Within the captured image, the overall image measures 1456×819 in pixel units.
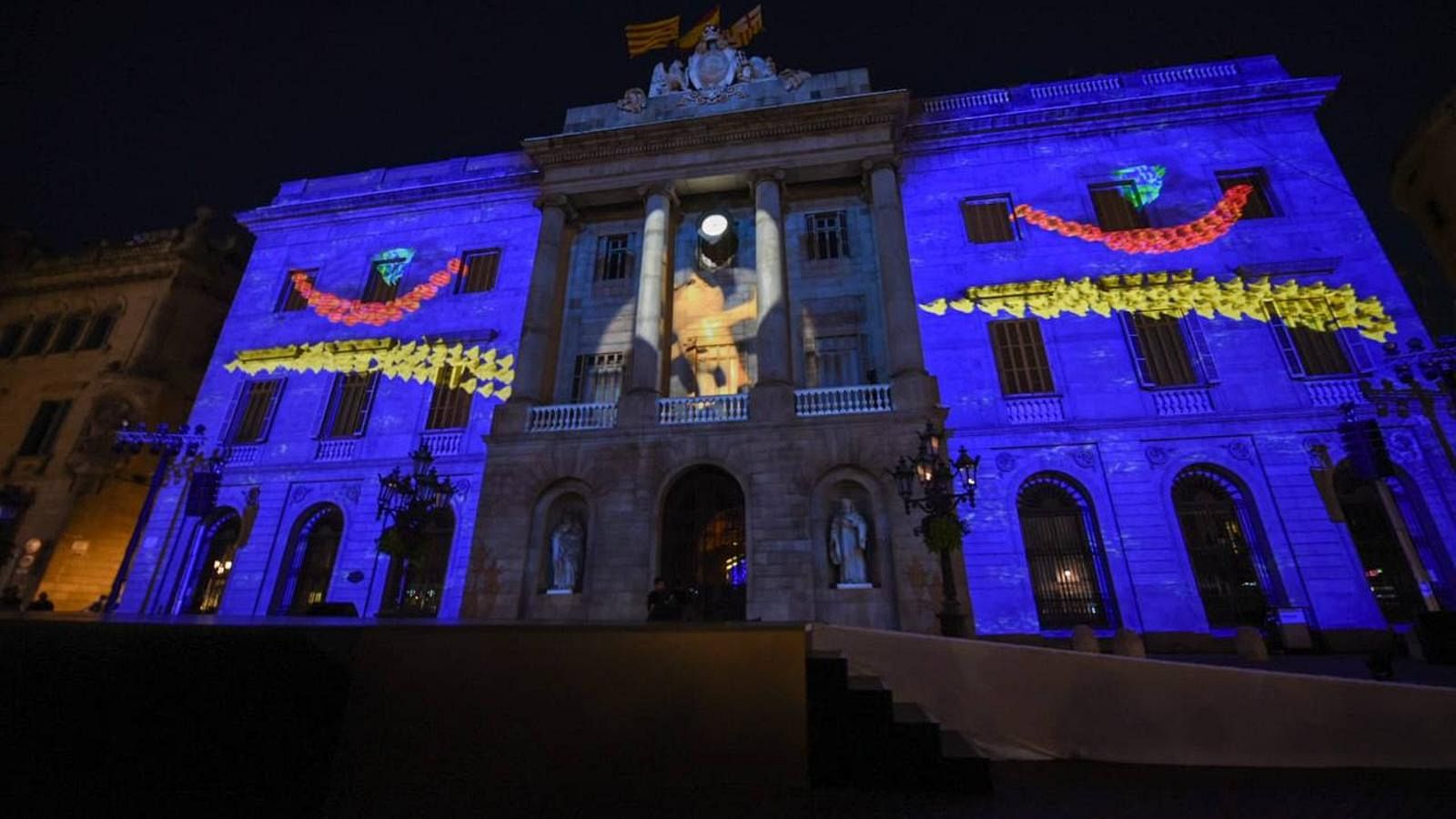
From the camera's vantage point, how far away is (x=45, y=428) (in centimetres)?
2273

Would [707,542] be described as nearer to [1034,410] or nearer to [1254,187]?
[1034,410]

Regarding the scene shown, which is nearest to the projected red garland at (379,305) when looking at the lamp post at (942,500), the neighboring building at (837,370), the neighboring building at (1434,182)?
the neighboring building at (837,370)

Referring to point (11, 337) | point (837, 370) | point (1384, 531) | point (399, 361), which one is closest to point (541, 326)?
point (399, 361)

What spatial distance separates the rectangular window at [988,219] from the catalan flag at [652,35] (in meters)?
11.3

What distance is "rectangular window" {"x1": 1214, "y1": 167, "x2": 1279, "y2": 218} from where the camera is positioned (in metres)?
16.8

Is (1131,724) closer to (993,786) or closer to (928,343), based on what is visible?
(993,786)

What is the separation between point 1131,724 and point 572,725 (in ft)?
14.9

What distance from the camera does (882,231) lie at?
17078mm

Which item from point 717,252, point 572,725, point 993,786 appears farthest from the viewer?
point 717,252

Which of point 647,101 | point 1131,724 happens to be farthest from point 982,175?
point 1131,724

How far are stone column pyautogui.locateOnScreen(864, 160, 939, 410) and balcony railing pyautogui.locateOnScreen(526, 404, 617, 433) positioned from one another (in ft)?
25.4

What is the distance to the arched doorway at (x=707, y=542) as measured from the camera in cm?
1458

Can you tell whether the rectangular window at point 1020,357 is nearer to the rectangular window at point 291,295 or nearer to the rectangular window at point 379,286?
the rectangular window at point 379,286

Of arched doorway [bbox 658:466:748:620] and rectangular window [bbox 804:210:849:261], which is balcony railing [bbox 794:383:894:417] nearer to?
arched doorway [bbox 658:466:748:620]
